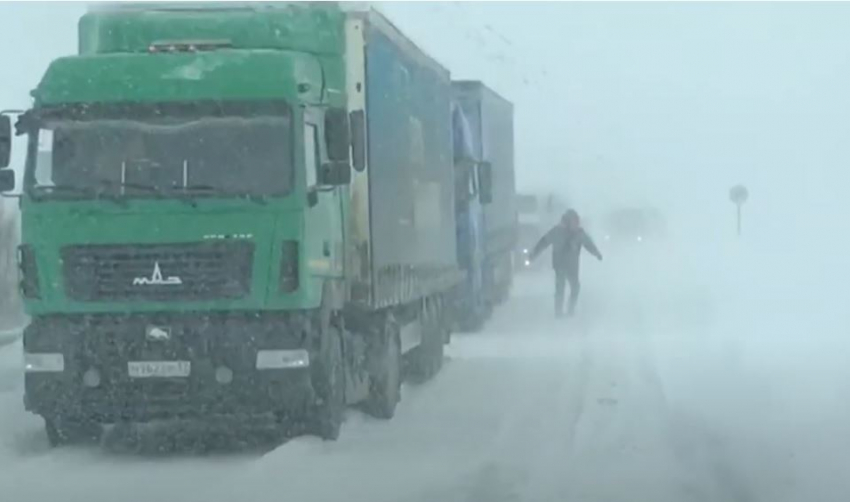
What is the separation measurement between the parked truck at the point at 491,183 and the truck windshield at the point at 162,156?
1245 centimetres

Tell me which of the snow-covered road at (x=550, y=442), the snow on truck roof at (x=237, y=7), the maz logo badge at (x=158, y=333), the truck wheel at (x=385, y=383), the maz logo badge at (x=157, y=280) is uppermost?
the snow on truck roof at (x=237, y=7)

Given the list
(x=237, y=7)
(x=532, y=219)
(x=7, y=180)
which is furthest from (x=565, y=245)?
(x=532, y=219)

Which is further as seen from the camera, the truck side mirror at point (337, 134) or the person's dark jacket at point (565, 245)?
the person's dark jacket at point (565, 245)

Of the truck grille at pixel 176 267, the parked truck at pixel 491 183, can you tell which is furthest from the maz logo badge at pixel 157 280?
the parked truck at pixel 491 183

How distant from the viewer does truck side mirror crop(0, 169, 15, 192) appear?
14484mm

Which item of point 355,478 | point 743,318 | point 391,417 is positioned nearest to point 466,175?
point 743,318

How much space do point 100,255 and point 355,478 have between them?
2829mm

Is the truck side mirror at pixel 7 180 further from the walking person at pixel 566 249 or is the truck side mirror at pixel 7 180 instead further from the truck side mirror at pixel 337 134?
the walking person at pixel 566 249

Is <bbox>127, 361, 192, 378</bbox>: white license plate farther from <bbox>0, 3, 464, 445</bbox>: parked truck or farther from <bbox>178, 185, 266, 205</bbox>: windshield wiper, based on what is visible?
<bbox>178, 185, 266, 205</bbox>: windshield wiper

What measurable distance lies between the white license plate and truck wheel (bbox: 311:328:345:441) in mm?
1011

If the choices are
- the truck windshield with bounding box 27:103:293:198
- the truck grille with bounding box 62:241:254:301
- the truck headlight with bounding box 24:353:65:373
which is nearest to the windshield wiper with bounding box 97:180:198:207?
the truck windshield with bounding box 27:103:293:198

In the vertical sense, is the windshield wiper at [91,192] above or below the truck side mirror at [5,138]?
below

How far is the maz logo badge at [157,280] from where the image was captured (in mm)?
14133

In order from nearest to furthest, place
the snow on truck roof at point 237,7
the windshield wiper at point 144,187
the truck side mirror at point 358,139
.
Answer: the windshield wiper at point 144,187 < the truck side mirror at point 358,139 < the snow on truck roof at point 237,7
